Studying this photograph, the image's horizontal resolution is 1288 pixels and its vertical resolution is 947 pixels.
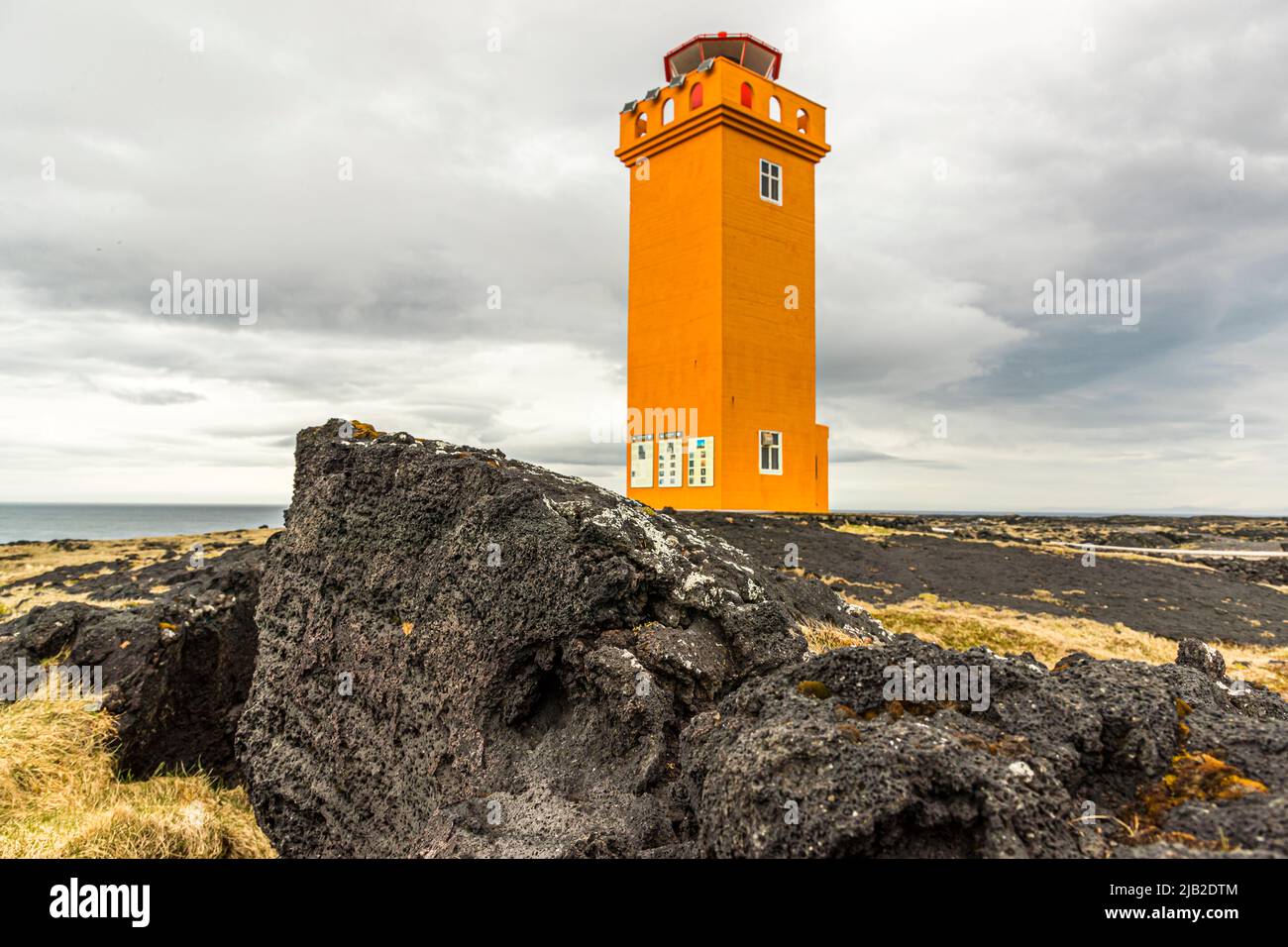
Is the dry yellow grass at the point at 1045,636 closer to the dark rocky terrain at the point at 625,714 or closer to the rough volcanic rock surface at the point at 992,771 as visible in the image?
the dark rocky terrain at the point at 625,714

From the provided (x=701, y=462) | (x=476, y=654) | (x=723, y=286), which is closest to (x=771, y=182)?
(x=723, y=286)

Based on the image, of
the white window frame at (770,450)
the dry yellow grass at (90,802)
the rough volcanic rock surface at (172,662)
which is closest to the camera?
the dry yellow grass at (90,802)

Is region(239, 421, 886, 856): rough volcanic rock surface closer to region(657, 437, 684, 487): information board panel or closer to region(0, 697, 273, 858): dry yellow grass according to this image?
region(0, 697, 273, 858): dry yellow grass

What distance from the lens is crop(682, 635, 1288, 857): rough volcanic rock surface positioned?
2971mm

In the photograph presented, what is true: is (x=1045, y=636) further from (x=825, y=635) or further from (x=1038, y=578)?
(x=825, y=635)

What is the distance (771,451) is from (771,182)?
441 inches

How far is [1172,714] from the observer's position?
3551 millimetres

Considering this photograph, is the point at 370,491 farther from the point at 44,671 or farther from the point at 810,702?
the point at 44,671

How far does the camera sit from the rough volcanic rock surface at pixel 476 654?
475 centimetres

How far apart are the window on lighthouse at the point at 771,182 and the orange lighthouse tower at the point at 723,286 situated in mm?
57

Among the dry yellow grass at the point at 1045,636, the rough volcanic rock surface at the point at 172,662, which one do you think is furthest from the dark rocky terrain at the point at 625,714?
the dry yellow grass at the point at 1045,636

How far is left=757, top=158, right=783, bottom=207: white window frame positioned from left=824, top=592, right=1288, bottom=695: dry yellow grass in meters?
20.7

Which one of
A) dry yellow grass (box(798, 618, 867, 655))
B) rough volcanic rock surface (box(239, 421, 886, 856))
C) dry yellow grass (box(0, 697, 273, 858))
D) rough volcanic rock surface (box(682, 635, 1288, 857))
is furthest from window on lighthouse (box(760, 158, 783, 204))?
rough volcanic rock surface (box(682, 635, 1288, 857))

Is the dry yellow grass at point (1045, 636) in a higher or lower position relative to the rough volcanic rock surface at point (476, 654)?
lower
